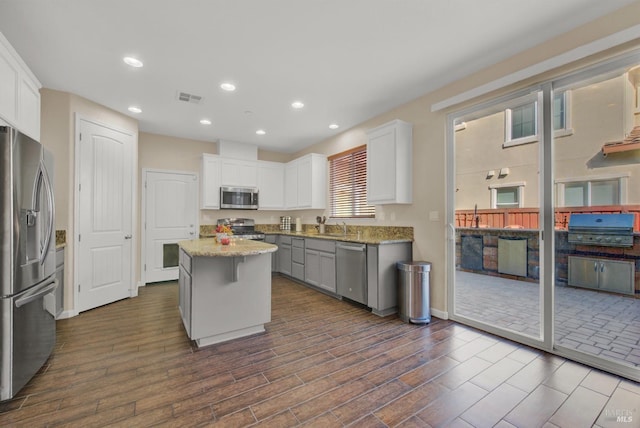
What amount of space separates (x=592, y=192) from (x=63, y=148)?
18.6 feet

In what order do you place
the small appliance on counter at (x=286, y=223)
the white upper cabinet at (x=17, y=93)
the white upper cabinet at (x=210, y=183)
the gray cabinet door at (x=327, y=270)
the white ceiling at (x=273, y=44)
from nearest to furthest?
the white ceiling at (x=273, y=44) < the white upper cabinet at (x=17, y=93) < the gray cabinet door at (x=327, y=270) < the white upper cabinet at (x=210, y=183) < the small appliance on counter at (x=286, y=223)

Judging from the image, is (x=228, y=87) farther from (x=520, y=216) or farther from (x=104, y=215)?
(x=520, y=216)

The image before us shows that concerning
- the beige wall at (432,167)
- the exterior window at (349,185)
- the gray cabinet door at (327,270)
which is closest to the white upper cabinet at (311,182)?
the exterior window at (349,185)

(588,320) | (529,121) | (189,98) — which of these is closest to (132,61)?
(189,98)

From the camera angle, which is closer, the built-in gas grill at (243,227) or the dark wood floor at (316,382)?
the dark wood floor at (316,382)

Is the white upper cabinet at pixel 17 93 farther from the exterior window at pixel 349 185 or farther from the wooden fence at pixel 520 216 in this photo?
the wooden fence at pixel 520 216

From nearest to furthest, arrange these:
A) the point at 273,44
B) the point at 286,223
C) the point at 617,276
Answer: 1. the point at 617,276
2. the point at 273,44
3. the point at 286,223

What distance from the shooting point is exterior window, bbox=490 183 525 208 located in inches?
117

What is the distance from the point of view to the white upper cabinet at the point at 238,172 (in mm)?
5669

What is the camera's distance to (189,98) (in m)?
3.74

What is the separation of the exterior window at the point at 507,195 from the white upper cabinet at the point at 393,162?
0.96 m

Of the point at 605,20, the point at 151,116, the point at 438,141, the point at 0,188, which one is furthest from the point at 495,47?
the point at 151,116

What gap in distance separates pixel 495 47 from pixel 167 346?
13.7ft

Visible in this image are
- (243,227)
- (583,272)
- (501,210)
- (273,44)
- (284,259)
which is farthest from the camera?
(243,227)
